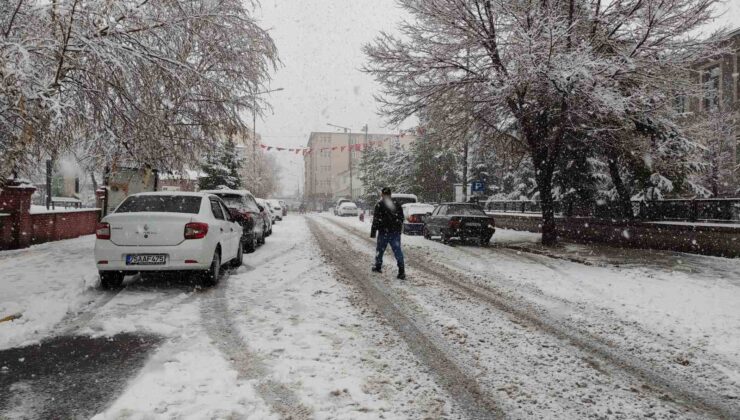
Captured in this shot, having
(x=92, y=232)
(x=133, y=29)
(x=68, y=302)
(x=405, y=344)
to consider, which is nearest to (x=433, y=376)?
(x=405, y=344)

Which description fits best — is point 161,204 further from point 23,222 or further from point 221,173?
point 221,173

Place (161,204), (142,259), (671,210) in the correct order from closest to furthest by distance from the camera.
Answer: (142,259) < (161,204) < (671,210)

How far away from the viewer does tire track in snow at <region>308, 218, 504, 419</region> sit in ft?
11.2

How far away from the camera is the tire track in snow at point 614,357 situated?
359cm

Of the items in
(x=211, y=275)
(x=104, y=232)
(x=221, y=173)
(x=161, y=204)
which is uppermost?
(x=221, y=173)

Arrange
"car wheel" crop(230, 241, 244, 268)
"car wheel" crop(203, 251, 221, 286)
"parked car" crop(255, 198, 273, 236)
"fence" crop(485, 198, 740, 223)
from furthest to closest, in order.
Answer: "parked car" crop(255, 198, 273, 236) → "fence" crop(485, 198, 740, 223) → "car wheel" crop(230, 241, 244, 268) → "car wheel" crop(203, 251, 221, 286)

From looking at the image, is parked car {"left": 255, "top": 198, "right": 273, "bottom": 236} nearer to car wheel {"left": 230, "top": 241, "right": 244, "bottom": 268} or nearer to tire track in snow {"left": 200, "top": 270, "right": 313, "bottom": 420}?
car wheel {"left": 230, "top": 241, "right": 244, "bottom": 268}

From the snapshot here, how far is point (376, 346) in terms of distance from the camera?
480cm

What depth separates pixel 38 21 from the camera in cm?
743

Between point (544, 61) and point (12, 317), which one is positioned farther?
point (544, 61)

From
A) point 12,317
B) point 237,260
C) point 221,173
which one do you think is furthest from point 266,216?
point 221,173

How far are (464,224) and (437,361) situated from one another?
11953 mm

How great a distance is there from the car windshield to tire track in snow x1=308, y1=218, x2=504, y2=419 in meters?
8.84

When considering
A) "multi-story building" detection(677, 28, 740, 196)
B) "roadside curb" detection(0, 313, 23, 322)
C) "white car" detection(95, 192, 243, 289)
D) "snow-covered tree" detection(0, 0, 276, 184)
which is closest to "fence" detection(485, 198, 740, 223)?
"multi-story building" detection(677, 28, 740, 196)
